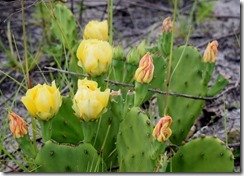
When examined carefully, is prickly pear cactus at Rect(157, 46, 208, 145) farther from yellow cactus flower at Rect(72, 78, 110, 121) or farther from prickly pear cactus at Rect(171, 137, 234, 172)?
yellow cactus flower at Rect(72, 78, 110, 121)

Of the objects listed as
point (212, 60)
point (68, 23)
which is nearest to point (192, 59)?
point (212, 60)

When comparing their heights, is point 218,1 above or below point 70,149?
above

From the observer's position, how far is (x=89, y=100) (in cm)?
122

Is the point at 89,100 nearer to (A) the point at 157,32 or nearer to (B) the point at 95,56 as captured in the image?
(B) the point at 95,56

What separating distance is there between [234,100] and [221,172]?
70cm

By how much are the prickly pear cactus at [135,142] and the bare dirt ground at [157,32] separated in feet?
1.75

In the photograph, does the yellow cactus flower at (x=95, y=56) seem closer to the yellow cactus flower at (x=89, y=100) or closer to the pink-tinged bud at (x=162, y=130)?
the yellow cactus flower at (x=89, y=100)

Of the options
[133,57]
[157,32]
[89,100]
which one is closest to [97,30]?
[133,57]

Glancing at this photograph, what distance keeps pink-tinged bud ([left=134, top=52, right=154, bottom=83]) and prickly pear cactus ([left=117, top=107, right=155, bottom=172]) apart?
2.9 inches

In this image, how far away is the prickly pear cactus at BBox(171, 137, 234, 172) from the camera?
1.37 meters

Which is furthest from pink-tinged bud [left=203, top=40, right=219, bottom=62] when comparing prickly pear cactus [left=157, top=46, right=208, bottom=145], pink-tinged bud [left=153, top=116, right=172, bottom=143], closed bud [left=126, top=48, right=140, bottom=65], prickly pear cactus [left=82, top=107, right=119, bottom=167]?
pink-tinged bud [left=153, top=116, right=172, bottom=143]

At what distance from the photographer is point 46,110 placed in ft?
4.08

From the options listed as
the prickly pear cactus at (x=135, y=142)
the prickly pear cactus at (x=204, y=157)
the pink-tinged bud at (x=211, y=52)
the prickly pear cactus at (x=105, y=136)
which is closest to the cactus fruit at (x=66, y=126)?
the prickly pear cactus at (x=105, y=136)

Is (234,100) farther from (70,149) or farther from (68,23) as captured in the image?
(70,149)
